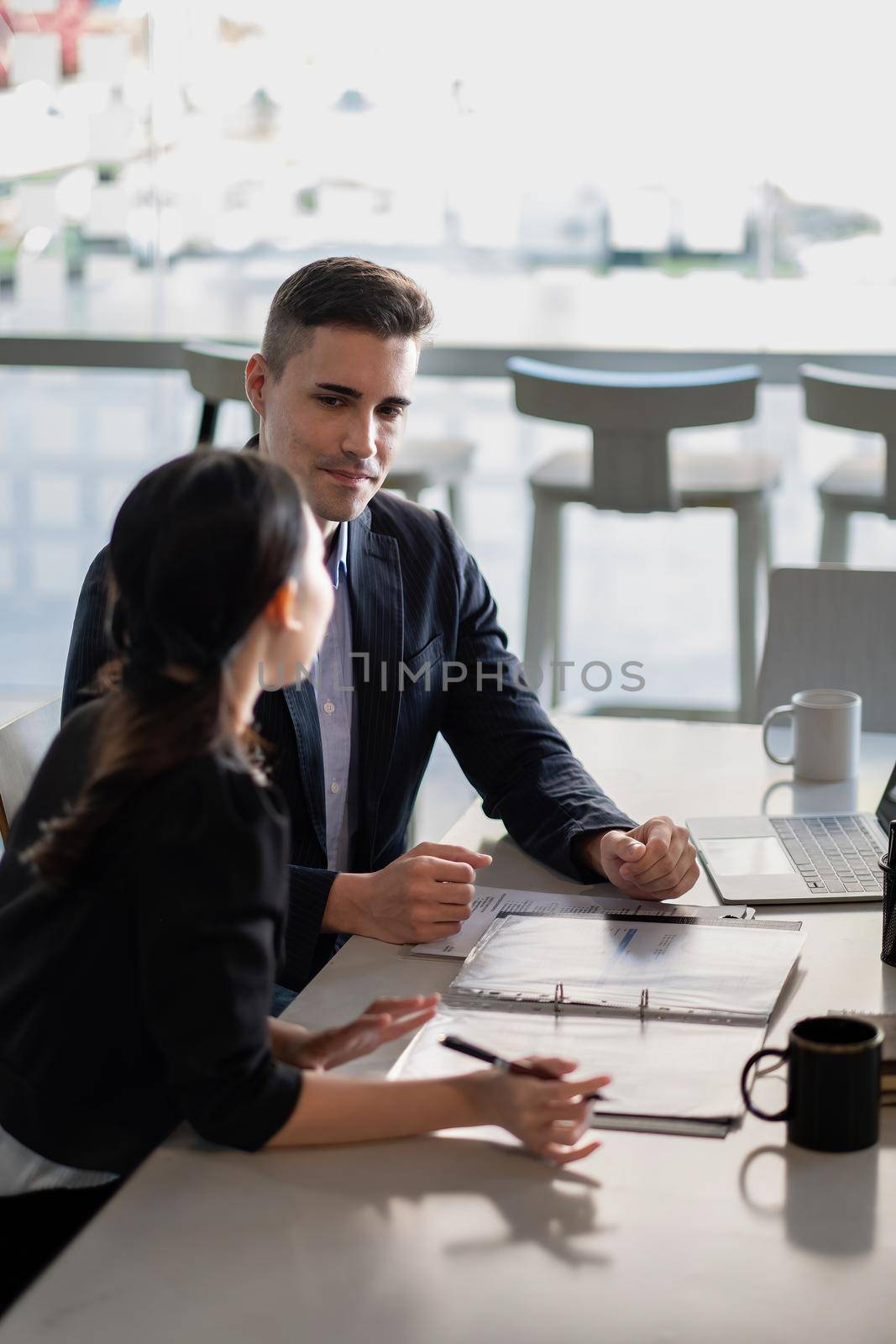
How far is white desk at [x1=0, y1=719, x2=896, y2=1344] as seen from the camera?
87 cm

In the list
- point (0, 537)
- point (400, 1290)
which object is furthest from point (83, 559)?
point (400, 1290)

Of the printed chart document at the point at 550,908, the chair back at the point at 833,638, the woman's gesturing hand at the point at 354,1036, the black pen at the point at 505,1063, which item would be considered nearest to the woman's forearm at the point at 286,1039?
the woman's gesturing hand at the point at 354,1036

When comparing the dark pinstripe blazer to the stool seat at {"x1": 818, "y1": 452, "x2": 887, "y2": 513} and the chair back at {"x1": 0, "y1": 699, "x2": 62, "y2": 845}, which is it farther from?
the stool seat at {"x1": 818, "y1": 452, "x2": 887, "y2": 513}

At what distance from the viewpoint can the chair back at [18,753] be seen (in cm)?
164

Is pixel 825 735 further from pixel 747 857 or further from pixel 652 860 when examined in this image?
pixel 652 860

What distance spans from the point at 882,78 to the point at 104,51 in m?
2.09

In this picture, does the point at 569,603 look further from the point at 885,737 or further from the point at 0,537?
the point at 885,737

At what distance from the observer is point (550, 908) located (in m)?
1.47

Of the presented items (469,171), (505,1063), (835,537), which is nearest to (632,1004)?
(505,1063)

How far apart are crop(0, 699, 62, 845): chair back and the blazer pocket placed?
39 cm

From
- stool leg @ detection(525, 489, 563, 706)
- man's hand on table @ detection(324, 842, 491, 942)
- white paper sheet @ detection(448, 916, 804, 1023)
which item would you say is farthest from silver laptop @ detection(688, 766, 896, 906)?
stool leg @ detection(525, 489, 563, 706)

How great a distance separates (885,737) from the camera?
6.65 feet

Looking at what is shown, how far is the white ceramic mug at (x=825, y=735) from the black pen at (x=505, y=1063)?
2.68 ft

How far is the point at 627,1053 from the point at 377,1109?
8.6 inches
